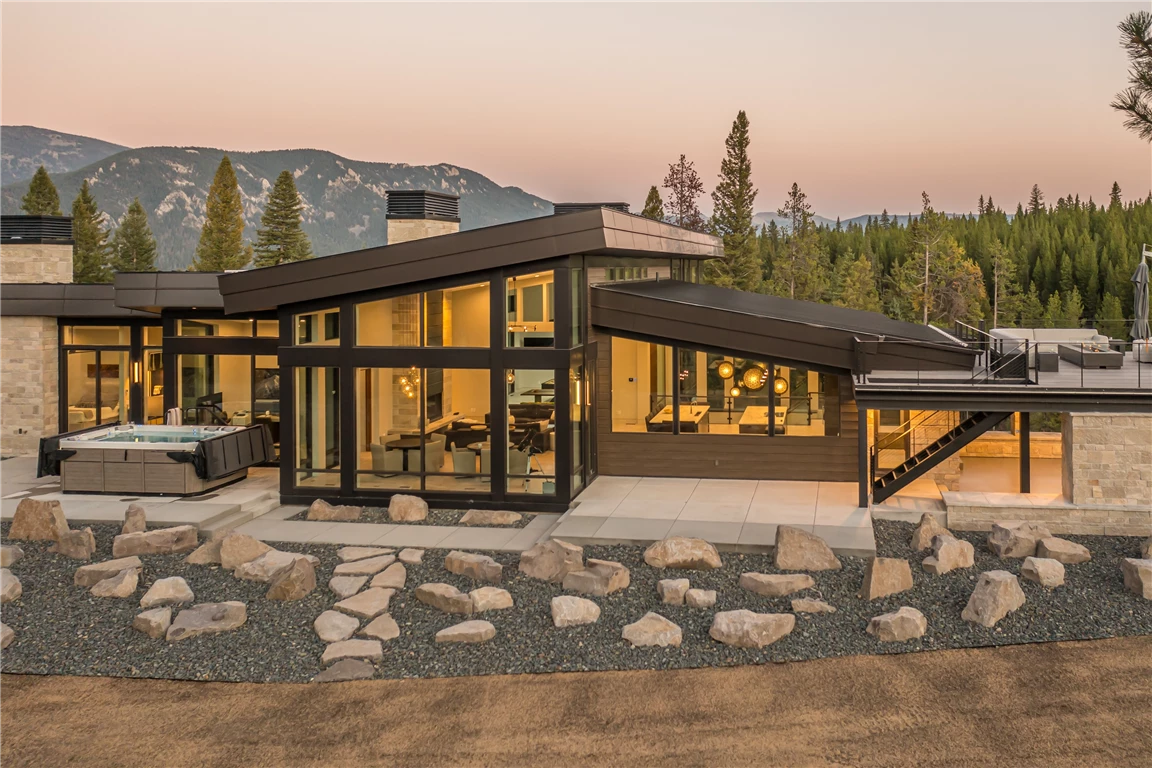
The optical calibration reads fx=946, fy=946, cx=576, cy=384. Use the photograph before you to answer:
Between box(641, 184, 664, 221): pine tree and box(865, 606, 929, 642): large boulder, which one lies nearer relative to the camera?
box(865, 606, 929, 642): large boulder

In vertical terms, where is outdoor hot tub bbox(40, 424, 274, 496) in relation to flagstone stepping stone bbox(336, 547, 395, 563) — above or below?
above

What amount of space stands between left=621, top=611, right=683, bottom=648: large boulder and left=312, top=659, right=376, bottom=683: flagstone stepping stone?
2322 mm

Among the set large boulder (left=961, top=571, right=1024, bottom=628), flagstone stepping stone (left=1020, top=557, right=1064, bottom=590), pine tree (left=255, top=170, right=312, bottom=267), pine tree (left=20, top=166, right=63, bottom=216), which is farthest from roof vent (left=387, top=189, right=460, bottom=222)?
pine tree (left=20, top=166, right=63, bottom=216)

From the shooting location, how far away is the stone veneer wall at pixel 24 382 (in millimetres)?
18031

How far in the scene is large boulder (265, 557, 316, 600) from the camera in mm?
9812

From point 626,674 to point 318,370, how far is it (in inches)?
299

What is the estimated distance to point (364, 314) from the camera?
537 inches

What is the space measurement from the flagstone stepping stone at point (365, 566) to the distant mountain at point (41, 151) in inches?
5540

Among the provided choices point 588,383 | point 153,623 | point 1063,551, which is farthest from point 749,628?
point 588,383

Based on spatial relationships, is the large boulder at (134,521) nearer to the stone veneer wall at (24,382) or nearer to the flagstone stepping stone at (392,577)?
the flagstone stepping stone at (392,577)

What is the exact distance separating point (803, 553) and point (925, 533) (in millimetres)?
1944

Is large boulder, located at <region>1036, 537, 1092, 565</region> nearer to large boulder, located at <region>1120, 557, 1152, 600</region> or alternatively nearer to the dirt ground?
large boulder, located at <region>1120, 557, 1152, 600</region>

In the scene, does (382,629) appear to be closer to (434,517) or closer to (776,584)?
(776,584)

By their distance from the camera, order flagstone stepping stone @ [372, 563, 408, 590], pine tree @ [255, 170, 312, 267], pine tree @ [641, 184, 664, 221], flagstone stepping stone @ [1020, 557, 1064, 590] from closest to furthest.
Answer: flagstone stepping stone @ [1020, 557, 1064, 590]
flagstone stepping stone @ [372, 563, 408, 590]
pine tree @ [641, 184, 664, 221]
pine tree @ [255, 170, 312, 267]
